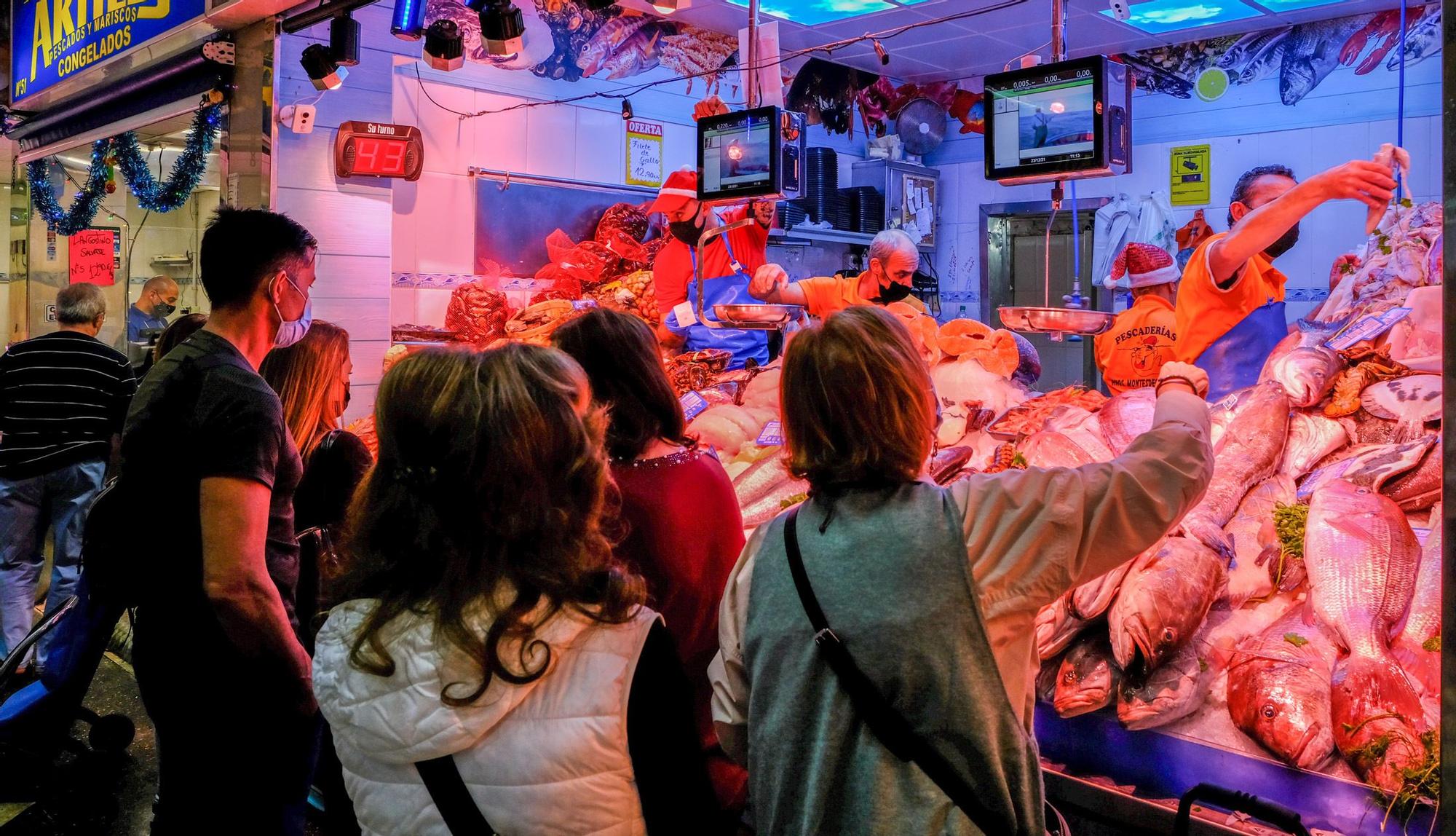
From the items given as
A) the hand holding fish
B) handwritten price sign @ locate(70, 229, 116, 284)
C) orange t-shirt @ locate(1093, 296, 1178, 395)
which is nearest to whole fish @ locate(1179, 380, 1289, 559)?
the hand holding fish

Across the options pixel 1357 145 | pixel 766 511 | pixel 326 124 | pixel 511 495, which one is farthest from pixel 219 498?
pixel 1357 145

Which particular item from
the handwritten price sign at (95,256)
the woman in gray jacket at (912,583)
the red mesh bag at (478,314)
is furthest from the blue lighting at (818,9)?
the woman in gray jacket at (912,583)

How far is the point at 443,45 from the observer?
4.58 meters

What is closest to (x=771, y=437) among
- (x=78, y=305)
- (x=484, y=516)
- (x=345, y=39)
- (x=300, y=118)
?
(x=484, y=516)

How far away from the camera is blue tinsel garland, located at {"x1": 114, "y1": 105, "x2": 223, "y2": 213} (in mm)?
5363

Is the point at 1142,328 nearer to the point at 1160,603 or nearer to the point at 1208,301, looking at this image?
the point at 1208,301

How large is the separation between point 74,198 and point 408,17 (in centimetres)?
456

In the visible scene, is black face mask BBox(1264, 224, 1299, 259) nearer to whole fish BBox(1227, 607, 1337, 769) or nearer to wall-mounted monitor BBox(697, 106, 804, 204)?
wall-mounted monitor BBox(697, 106, 804, 204)

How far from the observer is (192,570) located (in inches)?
92.4

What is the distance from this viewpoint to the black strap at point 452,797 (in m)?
1.39

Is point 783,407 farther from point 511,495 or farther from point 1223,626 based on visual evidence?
point 1223,626

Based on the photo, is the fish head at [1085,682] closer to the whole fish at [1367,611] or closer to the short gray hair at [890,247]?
the whole fish at [1367,611]

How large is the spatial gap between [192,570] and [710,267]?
3897 millimetres

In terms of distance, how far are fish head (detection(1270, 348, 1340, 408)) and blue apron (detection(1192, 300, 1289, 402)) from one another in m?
0.68
